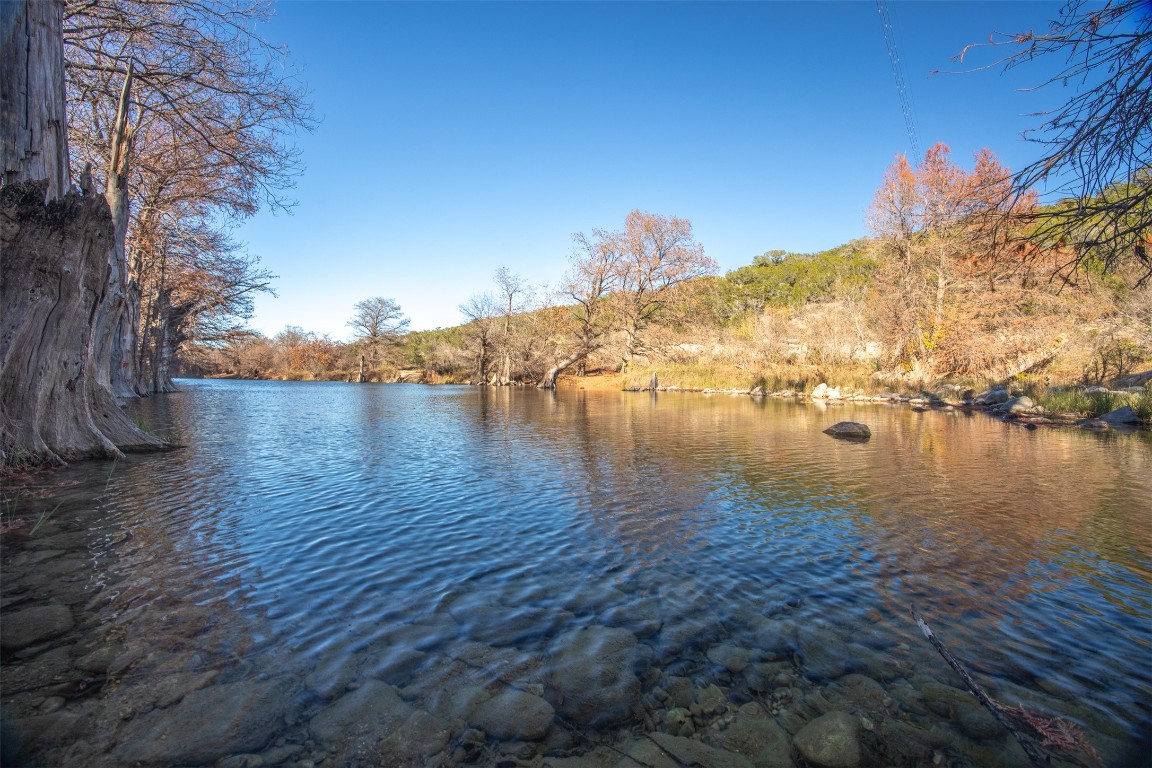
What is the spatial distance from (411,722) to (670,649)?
5.87 ft

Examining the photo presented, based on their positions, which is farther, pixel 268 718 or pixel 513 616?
pixel 513 616

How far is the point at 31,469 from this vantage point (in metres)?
8.20

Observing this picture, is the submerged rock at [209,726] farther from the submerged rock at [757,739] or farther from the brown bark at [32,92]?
the brown bark at [32,92]

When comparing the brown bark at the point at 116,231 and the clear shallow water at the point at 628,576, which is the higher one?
the brown bark at the point at 116,231

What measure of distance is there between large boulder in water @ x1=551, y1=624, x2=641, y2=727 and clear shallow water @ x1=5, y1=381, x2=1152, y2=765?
0.05m

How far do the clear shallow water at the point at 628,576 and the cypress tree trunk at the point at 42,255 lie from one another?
1.22m

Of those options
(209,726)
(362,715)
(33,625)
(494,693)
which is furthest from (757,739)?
(33,625)

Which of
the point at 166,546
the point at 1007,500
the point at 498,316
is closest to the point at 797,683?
the point at 166,546

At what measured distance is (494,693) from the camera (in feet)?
10.4

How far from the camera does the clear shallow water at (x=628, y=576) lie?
3338mm

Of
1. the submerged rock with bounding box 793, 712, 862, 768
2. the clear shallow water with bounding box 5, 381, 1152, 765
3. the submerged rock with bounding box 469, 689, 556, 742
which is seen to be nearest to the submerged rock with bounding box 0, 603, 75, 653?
the clear shallow water with bounding box 5, 381, 1152, 765

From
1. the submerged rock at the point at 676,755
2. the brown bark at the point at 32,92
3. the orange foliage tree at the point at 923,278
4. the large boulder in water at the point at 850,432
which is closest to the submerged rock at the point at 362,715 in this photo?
the submerged rock at the point at 676,755

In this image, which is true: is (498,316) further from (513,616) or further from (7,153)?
(513,616)

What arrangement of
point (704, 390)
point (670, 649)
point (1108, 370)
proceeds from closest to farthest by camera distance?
point (670, 649) → point (1108, 370) → point (704, 390)
